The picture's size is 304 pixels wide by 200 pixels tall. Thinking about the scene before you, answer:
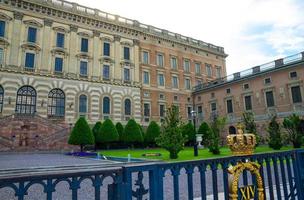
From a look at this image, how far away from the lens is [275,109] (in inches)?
1135

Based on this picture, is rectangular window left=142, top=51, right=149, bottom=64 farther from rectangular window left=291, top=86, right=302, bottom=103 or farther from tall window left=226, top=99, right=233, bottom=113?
rectangular window left=291, top=86, right=302, bottom=103

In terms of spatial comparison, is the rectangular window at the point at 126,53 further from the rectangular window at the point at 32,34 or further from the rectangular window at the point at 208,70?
the rectangular window at the point at 208,70

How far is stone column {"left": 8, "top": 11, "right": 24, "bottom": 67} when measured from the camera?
2788cm

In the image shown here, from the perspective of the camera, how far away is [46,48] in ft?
99.6

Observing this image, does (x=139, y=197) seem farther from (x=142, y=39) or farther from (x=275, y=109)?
(x=142, y=39)

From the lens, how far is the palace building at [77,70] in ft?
89.6

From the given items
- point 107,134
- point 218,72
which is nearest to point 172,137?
point 107,134

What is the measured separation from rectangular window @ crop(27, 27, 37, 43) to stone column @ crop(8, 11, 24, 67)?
35.5 inches

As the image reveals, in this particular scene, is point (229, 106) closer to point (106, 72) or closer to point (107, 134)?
point (107, 134)

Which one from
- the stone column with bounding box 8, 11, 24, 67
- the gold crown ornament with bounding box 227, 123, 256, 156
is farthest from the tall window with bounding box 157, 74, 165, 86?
the gold crown ornament with bounding box 227, 123, 256, 156

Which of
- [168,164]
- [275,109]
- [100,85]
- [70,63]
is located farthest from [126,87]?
[168,164]

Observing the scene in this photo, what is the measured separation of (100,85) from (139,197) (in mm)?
31588

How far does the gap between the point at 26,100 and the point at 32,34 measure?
871 centimetres

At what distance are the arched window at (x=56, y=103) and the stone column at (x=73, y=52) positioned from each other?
9.96ft
